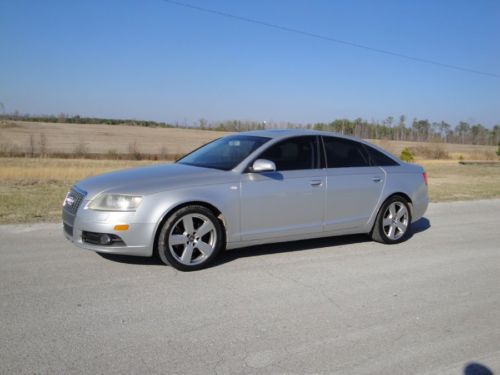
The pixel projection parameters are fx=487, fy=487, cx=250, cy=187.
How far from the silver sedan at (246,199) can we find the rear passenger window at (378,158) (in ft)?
0.06

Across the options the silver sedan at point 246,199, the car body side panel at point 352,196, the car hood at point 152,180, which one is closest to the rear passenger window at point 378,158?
the silver sedan at point 246,199

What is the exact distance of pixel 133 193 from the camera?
511 centimetres

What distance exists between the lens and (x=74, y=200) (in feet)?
17.7

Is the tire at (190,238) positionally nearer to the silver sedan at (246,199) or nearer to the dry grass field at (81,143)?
the silver sedan at (246,199)

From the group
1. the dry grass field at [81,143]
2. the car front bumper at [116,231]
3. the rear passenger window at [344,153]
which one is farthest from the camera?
the dry grass field at [81,143]

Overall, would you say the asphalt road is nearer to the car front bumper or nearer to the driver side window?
the car front bumper

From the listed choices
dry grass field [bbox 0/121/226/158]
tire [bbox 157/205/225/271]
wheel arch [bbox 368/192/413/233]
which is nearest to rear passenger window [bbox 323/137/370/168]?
wheel arch [bbox 368/192/413/233]

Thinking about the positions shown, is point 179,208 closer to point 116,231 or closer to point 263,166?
point 116,231

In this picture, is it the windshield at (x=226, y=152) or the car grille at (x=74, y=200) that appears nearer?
the car grille at (x=74, y=200)

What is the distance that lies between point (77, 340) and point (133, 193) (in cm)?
186

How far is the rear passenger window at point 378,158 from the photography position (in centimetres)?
700

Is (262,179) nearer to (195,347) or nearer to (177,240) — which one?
(177,240)

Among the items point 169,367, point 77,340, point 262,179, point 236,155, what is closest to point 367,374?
point 169,367

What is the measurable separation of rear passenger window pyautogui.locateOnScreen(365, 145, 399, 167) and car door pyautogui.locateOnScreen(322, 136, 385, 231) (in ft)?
0.32
